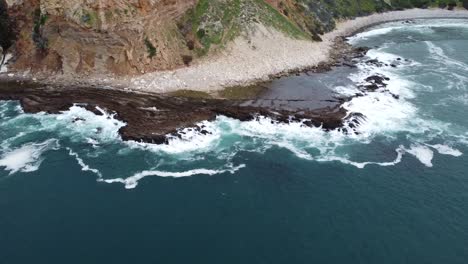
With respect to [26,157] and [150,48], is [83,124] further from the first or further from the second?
[150,48]

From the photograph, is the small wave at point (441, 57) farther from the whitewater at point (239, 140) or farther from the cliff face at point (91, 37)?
the cliff face at point (91, 37)

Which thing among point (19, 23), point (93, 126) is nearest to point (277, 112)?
point (93, 126)

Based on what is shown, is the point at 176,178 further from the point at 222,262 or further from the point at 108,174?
the point at 222,262

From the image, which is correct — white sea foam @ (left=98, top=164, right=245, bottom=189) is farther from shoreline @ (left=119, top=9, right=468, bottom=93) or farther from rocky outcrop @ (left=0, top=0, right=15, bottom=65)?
rocky outcrop @ (left=0, top=0, right=15, bottom=65)

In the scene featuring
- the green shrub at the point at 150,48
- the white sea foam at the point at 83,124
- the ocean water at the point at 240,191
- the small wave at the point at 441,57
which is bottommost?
the ocean water at the point at 240,191

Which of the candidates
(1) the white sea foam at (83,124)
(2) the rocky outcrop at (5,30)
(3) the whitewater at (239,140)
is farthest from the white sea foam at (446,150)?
(2) the rocky outcrop at (5,30)

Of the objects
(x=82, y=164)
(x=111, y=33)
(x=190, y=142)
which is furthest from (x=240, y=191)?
(x=111, y=33)

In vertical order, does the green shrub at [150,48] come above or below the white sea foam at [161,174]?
above
